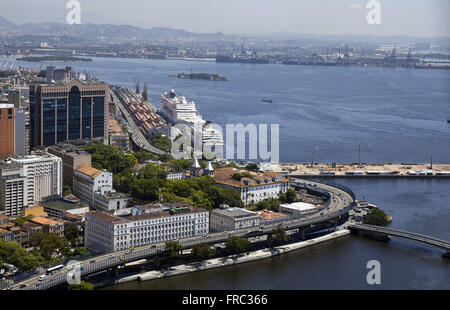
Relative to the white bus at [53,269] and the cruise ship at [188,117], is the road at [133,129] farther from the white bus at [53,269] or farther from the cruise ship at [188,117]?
the white bus at [53,269]

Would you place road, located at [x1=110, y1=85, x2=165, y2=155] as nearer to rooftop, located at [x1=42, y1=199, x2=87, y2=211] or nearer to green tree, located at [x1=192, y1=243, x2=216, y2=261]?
rooftop, located at [x1=42, y1=199, x2=87, y2=211]

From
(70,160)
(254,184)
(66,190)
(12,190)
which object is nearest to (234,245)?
(254,184)

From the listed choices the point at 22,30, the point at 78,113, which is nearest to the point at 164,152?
the point at 78,113

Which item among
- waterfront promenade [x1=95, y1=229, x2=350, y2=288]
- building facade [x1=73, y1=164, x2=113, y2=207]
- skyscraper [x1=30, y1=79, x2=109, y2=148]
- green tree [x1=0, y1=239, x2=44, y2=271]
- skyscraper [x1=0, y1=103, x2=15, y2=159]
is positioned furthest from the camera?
skyscraper [x1=30, y1=79, x2=109, y2=148]

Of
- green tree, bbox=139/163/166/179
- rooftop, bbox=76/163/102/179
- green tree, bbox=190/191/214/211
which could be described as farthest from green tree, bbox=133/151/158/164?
green tree, bbox=190/191/214/211

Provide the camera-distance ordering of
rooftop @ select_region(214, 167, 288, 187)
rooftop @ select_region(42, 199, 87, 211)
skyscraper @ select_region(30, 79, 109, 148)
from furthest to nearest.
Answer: skyscraper @ select_region(30, 79, 109, 148) → rooftop @ select_region(214, 167, 288, 187) → rooftop @ select_region(42, 199, 87, 211)
